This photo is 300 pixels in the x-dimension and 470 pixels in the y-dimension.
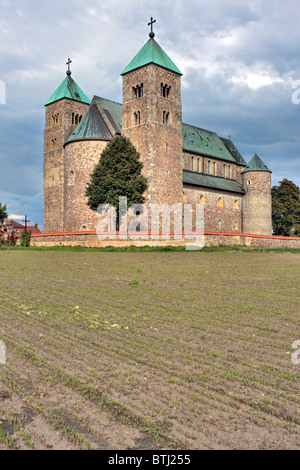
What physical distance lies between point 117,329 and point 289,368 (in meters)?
3.14

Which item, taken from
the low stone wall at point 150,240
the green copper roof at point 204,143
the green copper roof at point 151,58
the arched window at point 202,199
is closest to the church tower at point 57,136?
the green copper roof at point 151,58

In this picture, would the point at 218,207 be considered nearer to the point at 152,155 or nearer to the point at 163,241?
the point at 152,155

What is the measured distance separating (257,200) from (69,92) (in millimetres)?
28247

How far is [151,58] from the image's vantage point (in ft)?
137

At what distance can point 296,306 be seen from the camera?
933 cm

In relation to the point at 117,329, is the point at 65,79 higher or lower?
higher

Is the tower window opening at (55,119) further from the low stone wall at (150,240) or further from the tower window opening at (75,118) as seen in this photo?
the low stone wall at (150,240)

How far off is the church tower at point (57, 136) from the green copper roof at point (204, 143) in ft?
45.0

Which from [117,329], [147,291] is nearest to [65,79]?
[147,291]

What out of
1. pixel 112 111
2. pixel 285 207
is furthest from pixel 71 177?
pixel 285 207

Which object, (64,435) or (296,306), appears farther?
(296,306)

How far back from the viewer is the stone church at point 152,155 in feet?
137

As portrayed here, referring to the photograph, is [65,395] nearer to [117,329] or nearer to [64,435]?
[64,435]

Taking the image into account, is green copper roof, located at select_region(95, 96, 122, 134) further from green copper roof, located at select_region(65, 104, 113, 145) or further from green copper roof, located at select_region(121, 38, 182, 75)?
green copper roof, located at select_region(121, 38, 182, 75)
